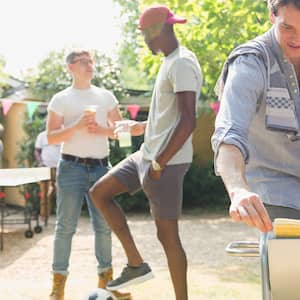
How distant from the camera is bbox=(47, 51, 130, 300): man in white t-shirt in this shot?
15.5 ft

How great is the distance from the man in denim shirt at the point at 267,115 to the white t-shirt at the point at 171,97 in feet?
5.76

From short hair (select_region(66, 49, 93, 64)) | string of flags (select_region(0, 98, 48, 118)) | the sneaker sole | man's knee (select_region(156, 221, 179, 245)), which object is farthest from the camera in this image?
string of flags (select_region(0, 98, 48, 118))

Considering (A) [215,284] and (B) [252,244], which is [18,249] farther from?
(B) [252,244]

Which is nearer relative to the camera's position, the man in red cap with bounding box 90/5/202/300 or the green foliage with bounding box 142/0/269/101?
the man in red cap with bounding box 90/5/202/300

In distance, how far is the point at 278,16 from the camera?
200cm

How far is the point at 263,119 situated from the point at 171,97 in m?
2.00

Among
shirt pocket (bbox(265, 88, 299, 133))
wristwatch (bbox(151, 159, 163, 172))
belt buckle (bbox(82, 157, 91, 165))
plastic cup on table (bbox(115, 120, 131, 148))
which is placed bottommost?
belt buckle (bbox(82, 157, 91, 165))

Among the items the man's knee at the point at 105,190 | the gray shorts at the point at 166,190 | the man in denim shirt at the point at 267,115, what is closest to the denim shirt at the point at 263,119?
the man in denim shirt at the point at 267,115

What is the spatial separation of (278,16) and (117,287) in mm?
2808

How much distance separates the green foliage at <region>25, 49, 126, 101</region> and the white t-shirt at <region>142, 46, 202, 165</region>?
9.67 m

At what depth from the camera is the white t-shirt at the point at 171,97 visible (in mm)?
4008

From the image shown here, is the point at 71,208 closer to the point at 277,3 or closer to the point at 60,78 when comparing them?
the point at 277,3

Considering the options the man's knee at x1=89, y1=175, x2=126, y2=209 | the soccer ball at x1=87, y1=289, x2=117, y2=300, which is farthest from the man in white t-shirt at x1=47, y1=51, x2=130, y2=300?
the man's knee at x1=89, y1=175, x2=126, y2=209

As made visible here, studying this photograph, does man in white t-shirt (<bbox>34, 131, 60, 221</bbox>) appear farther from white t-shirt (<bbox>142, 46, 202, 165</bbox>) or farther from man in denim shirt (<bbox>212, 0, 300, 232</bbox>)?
man in denim shirt (<bbox>212, 0, 300, 232</bbox>)
